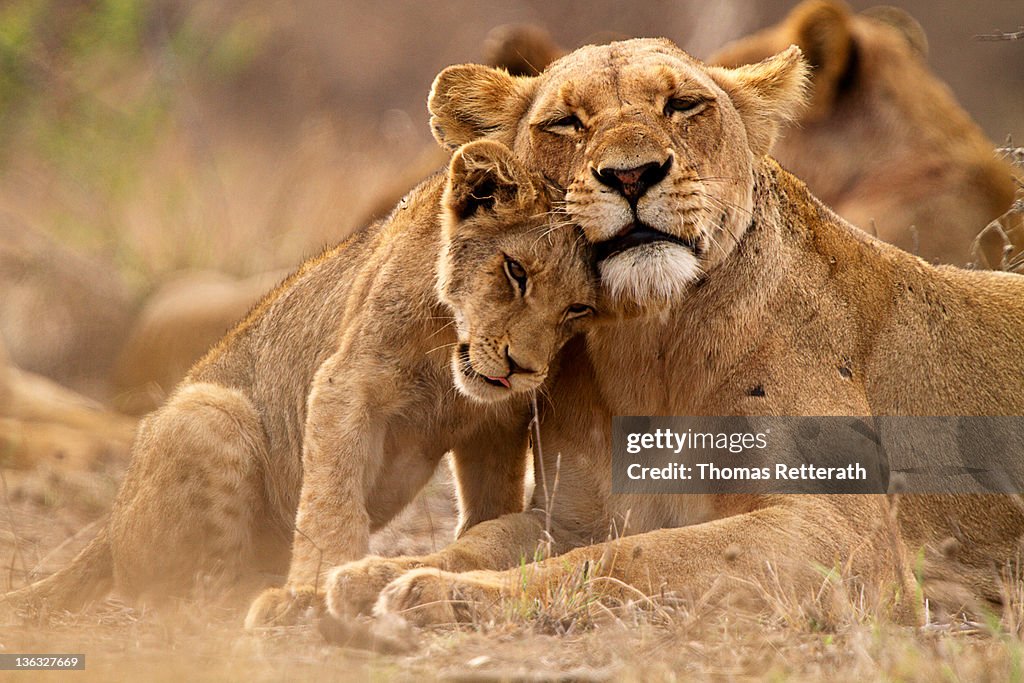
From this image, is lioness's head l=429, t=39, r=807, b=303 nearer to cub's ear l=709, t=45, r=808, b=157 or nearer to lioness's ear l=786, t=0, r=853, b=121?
cub's ear l=709, t=45, r=808, b=157

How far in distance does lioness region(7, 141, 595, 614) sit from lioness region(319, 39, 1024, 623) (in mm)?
197

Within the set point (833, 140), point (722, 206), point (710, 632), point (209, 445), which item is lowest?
point (710, 632)

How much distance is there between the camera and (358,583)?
162 inches

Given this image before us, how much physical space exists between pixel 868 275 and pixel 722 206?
825 mm

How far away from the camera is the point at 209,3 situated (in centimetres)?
1898

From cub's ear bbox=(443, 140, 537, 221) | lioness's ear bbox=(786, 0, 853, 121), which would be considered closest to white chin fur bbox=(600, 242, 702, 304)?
cub's ear bbox=(443, 140, 537, 221)

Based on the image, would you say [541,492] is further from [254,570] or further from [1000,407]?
[1000,407]

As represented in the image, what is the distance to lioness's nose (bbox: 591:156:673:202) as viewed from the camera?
13.3ft

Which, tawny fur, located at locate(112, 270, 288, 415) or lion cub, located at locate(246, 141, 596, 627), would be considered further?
tawny fur, located at locate(112, 270, 288, 415)

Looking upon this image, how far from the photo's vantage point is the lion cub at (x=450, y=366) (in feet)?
14.1

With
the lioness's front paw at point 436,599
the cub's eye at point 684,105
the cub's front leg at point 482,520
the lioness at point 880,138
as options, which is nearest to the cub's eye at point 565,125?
the cub's eye at point 684,105

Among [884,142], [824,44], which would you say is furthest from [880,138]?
[824,44]

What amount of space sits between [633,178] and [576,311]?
1.68 feet

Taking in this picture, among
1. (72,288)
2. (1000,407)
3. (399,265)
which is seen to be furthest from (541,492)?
(72,288)
